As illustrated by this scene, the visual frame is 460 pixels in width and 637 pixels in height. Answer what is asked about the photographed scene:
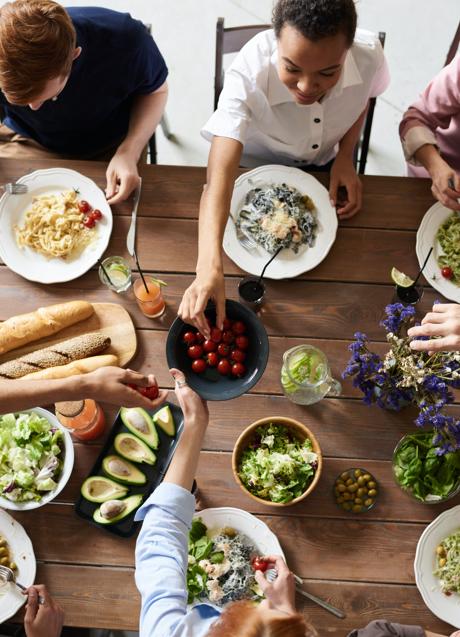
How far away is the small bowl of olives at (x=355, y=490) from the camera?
1653 mm

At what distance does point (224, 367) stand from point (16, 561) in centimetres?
80

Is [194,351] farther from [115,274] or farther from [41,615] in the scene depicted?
[41,615]

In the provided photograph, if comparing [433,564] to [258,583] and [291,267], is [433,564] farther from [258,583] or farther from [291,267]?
[291,267]

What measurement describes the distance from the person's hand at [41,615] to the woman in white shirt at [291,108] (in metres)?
0.83

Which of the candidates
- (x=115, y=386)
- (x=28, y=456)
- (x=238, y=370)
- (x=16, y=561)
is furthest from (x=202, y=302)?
(x=16, y=561)

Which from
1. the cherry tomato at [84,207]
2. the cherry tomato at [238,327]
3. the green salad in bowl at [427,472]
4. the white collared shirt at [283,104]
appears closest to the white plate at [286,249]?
the white collared shirt at [283,104]

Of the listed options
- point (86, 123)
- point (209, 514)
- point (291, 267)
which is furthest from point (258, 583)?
point (86, 123)

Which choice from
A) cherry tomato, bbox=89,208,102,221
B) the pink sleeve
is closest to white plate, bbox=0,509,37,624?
cherry tomato, bbox=89,208,102,221

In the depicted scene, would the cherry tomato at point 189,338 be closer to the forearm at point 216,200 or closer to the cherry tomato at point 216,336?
the cherry tomato at point 216,336

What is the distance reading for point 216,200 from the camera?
5.84ft

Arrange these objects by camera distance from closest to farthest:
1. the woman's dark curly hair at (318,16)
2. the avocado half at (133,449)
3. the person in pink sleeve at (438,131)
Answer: the woman's dark curly hair at (318,16) < the avocado half at (133,449) < the person in pink sleeve at (438,131)

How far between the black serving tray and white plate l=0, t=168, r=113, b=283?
511 millimetres

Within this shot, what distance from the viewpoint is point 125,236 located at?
1939mm

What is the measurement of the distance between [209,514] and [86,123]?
56.0 inches
